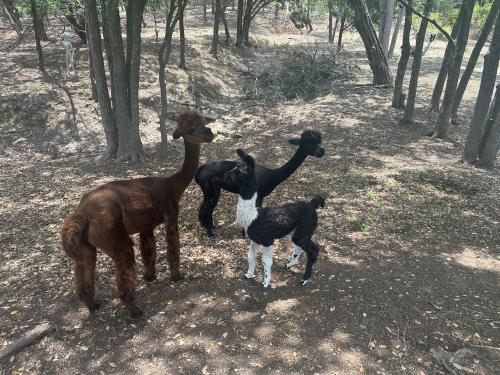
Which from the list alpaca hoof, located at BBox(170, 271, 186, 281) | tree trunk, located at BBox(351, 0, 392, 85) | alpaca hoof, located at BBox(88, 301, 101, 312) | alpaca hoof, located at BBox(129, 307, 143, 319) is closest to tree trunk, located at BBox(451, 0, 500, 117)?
tree trunk, located at BBox(351, 0, 392, 85)

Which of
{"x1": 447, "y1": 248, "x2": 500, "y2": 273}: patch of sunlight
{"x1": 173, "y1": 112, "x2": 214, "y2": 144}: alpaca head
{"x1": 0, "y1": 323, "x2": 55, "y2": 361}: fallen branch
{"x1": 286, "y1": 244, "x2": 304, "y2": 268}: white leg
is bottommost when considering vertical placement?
{"x1": 0, "y1": 323, "x2": 55, "y2": 361}: fallen branch

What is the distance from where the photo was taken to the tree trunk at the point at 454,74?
32.9 ft

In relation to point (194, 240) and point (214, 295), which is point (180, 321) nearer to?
point (214, 295)

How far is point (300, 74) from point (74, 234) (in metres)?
16.1

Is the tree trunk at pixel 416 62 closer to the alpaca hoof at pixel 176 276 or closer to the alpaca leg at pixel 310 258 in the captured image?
the alpaca leg at pixel 310 258

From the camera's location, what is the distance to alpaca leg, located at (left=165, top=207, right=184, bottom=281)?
4.97 metres

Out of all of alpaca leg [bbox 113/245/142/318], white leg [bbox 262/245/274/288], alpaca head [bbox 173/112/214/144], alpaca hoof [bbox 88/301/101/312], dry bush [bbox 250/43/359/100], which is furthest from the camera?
dry bush [bbox 250/43/359/100]

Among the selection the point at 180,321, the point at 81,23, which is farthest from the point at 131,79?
the point at 81,23

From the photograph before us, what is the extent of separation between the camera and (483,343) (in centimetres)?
423

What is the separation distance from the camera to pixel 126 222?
14.7ft

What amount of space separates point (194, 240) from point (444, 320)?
153 inches

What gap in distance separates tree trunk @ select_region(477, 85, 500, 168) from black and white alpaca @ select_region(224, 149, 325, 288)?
673 cm

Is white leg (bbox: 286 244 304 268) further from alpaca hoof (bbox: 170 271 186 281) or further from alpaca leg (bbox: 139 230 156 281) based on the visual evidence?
alpaca leg (bbox: 139 230 156 281)

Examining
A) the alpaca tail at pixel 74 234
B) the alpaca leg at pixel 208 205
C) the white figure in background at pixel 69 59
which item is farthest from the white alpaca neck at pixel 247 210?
the white figure in background at pixel 69 59
